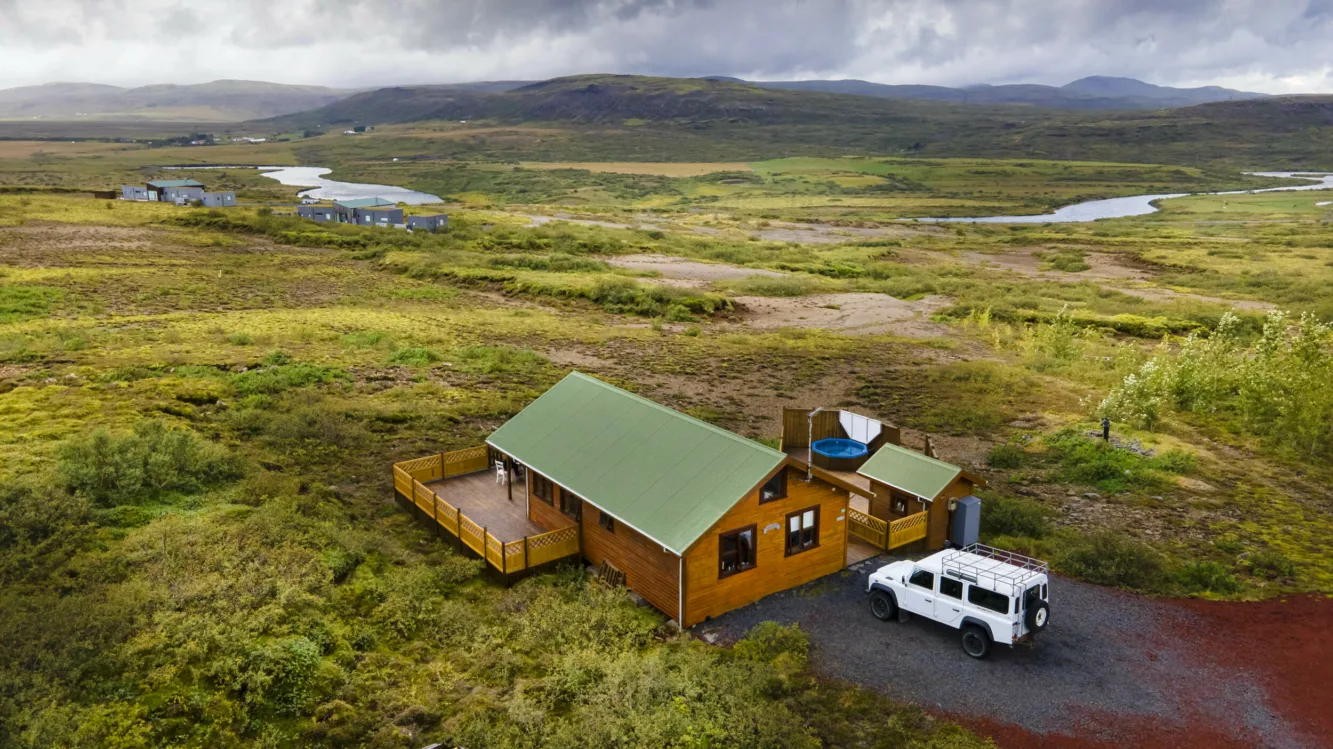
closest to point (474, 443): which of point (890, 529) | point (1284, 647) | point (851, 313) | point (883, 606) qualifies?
point (890, 529)

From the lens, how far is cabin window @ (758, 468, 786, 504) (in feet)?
57.5

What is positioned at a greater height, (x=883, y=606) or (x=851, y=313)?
(x=883, y=606)

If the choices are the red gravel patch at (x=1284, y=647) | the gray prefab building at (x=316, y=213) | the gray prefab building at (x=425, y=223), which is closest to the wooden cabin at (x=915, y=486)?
the red gravel patch at (x=1284, y=647)

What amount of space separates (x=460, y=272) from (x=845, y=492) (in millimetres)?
54015

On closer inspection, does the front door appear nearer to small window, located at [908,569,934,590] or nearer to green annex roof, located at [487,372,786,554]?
small window, located at [908,569,934,590]

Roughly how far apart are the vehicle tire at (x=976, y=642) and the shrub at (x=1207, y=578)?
22.3ft

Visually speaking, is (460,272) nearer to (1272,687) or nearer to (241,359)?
(241,359)

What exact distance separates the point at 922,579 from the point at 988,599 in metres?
1.46

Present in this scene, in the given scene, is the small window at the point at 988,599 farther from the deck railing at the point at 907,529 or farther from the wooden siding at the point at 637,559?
the wooden siding at the point at 637,559

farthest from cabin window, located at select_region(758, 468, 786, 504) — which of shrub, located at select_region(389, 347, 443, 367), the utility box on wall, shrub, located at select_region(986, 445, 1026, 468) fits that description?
shrub, located at select_region(389, 347, 443, 367)

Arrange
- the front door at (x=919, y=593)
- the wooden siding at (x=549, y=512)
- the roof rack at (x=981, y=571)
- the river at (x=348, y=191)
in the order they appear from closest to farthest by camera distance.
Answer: the roof rack at (x=981, y=571), the front door at (x=919, y=593), the wooden siding at (x=549, y=512), the river at (x=348, y=191)

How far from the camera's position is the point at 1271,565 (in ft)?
66.9

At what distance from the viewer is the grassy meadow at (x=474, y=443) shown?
14.0 metres

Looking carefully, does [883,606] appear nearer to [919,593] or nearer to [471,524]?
[919,593]
